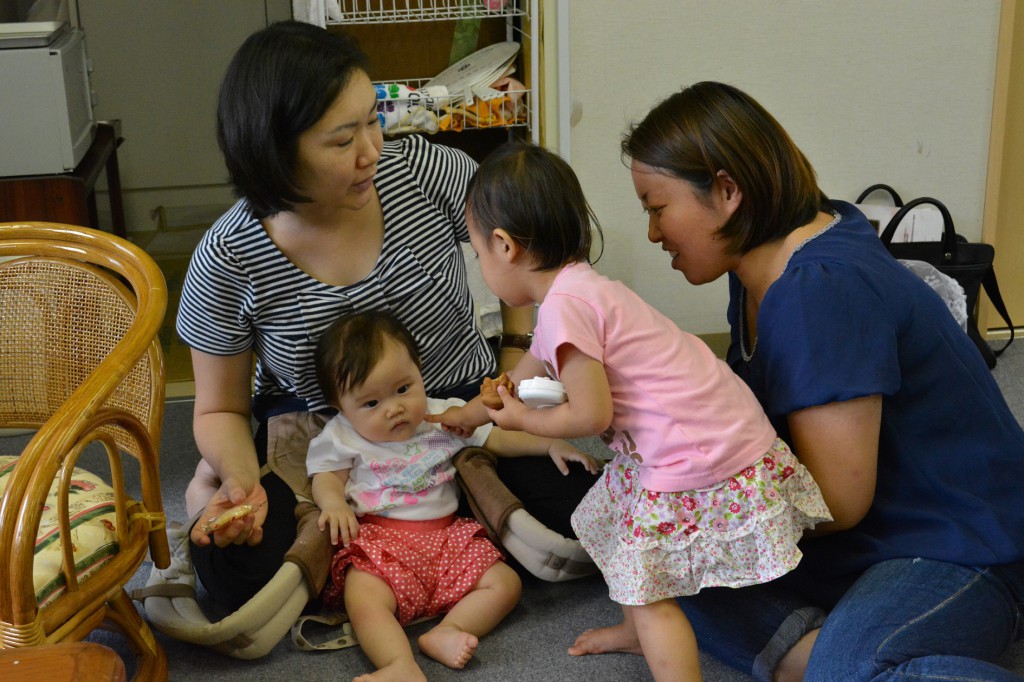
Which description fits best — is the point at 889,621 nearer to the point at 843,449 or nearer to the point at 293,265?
the point at 843,449

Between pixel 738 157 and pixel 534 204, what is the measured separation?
0.86 ft

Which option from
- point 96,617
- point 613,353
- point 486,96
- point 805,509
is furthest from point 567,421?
point 486,96

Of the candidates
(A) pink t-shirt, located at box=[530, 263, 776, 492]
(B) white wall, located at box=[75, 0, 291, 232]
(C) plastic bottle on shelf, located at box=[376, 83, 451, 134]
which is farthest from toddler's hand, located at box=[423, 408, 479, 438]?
(B) white wall, located at box=[75, 0, 291, 232]

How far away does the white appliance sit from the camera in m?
2.38

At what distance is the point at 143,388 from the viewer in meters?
1.56

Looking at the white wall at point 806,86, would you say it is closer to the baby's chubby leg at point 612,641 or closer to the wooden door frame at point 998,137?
the wooden door frame at point 998,137

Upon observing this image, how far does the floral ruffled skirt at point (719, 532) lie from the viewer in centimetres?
133

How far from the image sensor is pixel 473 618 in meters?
1.63

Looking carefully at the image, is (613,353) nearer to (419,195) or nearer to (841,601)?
(841,601)

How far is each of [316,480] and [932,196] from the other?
6.48 ft

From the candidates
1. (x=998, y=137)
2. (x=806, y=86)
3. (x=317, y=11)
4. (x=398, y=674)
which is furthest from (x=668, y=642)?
(x=998, y=137)

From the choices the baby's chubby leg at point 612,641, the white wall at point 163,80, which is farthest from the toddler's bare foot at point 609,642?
the white wall at point 163,80

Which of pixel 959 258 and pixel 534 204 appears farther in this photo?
pixel 959 258

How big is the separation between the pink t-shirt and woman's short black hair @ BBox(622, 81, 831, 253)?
6.6 inches
